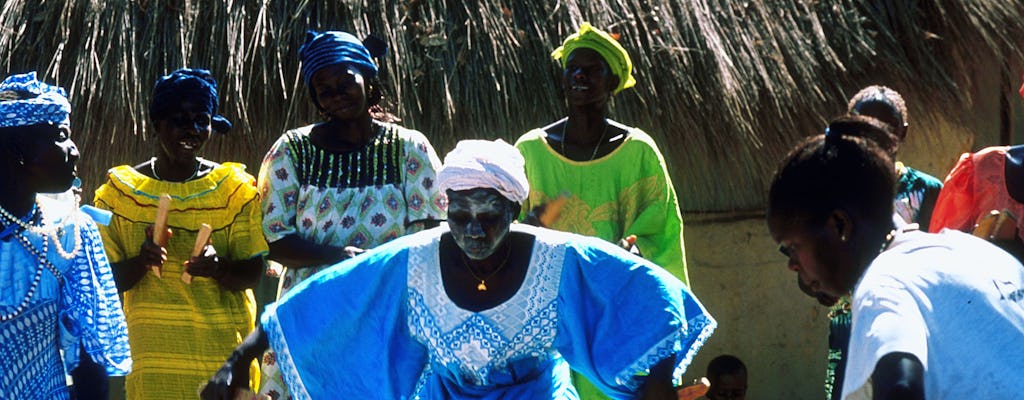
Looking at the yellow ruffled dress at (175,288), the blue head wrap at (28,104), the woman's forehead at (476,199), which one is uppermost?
the blue head wrap at (28,104)

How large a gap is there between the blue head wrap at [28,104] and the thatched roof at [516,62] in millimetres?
2620

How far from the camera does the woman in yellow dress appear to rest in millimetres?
5738

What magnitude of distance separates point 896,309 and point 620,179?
3.43 meters

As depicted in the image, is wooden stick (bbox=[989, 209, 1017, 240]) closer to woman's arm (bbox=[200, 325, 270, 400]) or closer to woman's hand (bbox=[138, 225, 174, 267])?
woman's arm (bbox=[200, 325, 270, 400])

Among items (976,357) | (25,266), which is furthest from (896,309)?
(25,266)

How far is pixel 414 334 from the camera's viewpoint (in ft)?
15.3

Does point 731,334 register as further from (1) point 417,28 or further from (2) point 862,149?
(2) point 862,149

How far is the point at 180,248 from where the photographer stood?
5.74 metres

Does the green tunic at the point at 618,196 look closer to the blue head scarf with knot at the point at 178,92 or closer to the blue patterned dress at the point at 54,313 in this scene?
the blue head scarf with knot at the point at 178,92

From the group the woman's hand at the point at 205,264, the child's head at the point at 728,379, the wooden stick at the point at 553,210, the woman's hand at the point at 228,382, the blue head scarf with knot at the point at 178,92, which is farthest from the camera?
the child's head at the point at 728,379

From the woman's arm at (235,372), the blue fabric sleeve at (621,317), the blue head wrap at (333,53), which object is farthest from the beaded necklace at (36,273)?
the blue fabric sleeve at (621,317)

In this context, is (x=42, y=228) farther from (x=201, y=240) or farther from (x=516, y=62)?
(x=516, y=62)

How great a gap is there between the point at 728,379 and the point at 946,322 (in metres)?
4.58

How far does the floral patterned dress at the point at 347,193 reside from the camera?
18.4 ft
